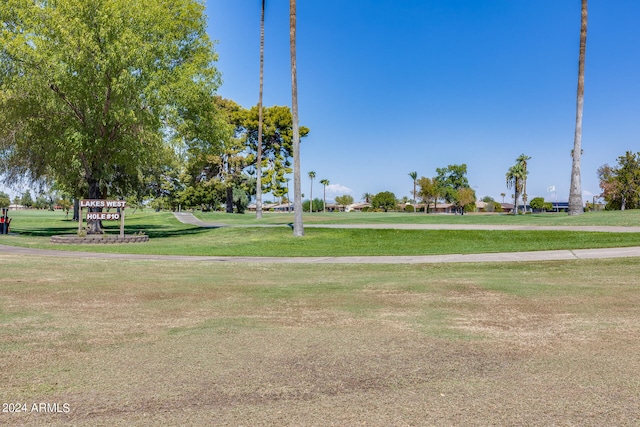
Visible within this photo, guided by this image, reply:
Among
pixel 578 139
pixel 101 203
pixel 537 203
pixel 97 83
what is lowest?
pixel 101 203

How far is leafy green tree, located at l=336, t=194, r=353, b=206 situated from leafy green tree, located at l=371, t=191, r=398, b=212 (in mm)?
41248

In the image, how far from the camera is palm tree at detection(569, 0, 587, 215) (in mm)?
29656

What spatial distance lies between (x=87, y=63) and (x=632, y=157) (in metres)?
70.9

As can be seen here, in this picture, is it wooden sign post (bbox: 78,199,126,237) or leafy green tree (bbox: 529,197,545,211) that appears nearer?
wooden sign post (bbox: 78,199,126,237)

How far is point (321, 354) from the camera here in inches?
210

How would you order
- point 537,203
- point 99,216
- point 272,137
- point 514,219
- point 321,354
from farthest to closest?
point 537,203 → point 272,137 → point 514,219 → point 99,216 → point 321,354

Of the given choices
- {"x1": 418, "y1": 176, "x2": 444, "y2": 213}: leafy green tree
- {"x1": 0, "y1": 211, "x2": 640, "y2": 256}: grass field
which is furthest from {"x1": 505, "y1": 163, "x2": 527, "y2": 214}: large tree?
{"x1": 0, "y1": 211, "x2": 640, "y2": 256}: grass field

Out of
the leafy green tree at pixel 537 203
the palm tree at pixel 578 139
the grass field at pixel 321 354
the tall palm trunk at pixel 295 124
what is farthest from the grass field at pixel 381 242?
the leafy green tree at pixel 537 203

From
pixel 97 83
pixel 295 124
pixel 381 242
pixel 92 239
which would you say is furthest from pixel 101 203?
pixel 381 242

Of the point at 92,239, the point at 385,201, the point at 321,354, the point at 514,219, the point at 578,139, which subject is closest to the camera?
the point at 321,354

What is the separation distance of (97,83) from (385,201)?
5223 inches

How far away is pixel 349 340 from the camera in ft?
19.3

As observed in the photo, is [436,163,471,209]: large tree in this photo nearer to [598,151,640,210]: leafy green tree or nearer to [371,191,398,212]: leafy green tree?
[371,191,398,212]: leafy green tree

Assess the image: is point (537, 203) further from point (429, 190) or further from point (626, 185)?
point (626, 185)
